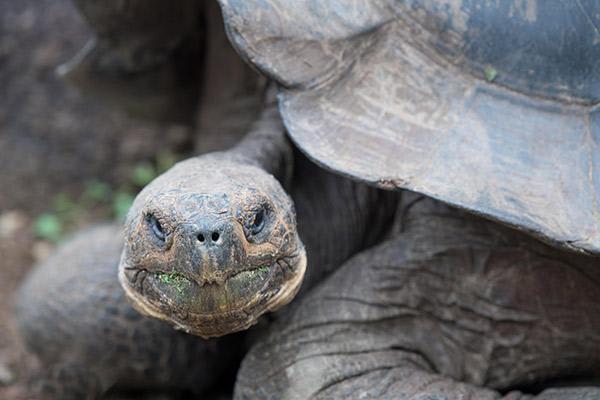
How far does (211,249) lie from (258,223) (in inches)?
7.6

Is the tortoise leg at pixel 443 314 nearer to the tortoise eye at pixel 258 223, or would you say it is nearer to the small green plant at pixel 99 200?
the tortoise eye at pixel 258 223

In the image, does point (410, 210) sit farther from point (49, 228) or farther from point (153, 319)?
point (49, 228)

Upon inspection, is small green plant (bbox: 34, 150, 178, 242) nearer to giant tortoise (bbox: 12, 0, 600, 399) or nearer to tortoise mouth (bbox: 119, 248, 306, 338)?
giant tortoise (bbox: 12, 0, 600, 399)

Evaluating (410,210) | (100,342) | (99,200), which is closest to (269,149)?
(410,210)

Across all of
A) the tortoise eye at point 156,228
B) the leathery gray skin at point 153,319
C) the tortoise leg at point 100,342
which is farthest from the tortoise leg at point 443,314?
the tortoise eye at point 156,228

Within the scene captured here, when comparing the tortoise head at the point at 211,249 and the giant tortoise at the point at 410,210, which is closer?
the tortoise head at the point at 211,249

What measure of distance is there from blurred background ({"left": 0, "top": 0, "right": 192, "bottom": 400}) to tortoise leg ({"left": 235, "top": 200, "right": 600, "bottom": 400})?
7.21 ft

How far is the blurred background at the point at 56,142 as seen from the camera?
4.71 m

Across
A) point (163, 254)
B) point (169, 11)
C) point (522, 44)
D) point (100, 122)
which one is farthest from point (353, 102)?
point (100, 122)

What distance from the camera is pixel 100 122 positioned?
16.2ft

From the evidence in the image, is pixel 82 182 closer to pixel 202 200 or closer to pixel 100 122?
pixel 100 122

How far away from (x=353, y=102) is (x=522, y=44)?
0.43 meters

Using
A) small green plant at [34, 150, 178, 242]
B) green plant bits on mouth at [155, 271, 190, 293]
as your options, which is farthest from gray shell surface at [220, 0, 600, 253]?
small green plant at [34, 150, 178, 242]

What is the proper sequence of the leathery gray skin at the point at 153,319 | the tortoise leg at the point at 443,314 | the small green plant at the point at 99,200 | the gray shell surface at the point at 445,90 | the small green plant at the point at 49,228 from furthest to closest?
the small green plant at the point at 99,200 < the small green plant at the point at 49,228 < the leathery gray skin at the point at 153,319 < the tortoise leg at the point at 443,314 < the gray shell surface at the point at 445,90
